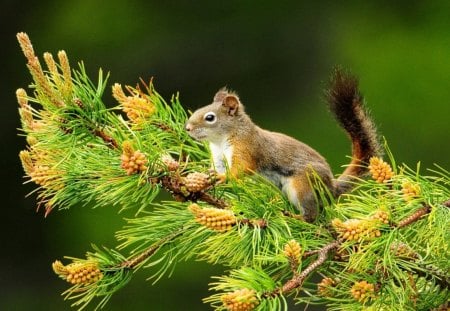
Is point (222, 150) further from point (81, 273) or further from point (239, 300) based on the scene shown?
point (239, 300)

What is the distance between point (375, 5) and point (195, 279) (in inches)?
64.4

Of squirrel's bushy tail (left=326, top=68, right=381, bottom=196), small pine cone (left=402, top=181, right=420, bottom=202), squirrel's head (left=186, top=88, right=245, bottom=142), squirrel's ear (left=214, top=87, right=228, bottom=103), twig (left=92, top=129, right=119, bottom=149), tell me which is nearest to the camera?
small pine cone (left=402, top=181, right=420, bottom=202)

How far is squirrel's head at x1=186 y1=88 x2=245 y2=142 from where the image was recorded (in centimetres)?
188

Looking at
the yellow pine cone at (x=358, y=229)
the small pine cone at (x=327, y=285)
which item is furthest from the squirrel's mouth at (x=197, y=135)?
the yellow pine cone at (x=358, y=229)

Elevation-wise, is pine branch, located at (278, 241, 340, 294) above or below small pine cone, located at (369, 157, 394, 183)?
below

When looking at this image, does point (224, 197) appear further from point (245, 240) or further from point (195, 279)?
point (195, 279)

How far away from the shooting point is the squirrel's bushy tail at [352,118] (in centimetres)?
175

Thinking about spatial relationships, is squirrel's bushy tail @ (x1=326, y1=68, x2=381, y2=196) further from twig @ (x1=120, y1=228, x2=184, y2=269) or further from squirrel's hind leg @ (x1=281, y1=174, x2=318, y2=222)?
twig @ (x1=120, y1=228, x2=184, y2=269)

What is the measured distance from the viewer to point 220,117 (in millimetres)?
1970

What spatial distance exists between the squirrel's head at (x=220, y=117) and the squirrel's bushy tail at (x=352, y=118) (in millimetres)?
201

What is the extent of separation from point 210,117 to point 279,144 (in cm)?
12

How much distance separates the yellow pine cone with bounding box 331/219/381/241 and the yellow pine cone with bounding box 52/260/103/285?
0.29m

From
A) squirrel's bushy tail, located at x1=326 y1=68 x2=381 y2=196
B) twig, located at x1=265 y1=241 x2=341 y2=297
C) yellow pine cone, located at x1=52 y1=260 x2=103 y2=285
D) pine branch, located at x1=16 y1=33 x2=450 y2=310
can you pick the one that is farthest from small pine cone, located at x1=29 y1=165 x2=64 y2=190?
squirrel's bushy tail, located at x1=326 y1=68 x2=381 y2=196

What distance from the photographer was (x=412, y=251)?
1408 millimetres
